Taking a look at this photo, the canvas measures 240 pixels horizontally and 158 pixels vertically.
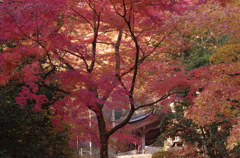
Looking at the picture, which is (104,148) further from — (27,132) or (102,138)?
(27,132)

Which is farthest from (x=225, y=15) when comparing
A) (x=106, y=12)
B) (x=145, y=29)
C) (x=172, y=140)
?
(x=172, y=140)

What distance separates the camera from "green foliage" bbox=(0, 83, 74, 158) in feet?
25.9

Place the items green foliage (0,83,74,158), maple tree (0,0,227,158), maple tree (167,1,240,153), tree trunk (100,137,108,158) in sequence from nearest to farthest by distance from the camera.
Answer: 1. maple tree (167,1,240,153)
2. maple tree (0,0,227,158)
3. green foliage (0,83,74,158)
4. tree trunk (100,137,108,158)

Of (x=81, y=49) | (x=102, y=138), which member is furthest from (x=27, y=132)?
(x=81, y=49)

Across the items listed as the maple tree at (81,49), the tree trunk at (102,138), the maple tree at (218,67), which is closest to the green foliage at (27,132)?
the maple tree at (81,49)

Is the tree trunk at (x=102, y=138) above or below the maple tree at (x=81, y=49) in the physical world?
below

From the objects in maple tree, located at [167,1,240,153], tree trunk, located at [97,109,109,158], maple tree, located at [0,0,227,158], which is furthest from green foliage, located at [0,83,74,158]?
maple tree, located at [167,1,240,153]

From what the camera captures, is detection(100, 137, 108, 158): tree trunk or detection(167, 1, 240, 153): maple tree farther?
detection(100, 137, 108, 158): tree trunk

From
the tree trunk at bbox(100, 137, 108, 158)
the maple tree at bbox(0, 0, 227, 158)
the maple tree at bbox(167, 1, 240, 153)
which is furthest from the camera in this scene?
the tree trunk at bbox(100, 137, 108, 158)

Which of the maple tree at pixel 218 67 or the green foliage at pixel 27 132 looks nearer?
the maple tree at pixel 218 67

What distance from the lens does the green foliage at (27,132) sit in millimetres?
7906

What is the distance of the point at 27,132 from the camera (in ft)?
29.7

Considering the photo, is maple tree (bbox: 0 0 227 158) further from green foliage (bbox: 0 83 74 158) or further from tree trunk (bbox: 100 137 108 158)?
green foliage (bbox: 0 83 74 158)

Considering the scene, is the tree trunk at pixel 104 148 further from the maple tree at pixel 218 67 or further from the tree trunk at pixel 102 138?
the maple tree at pixel 218 67
